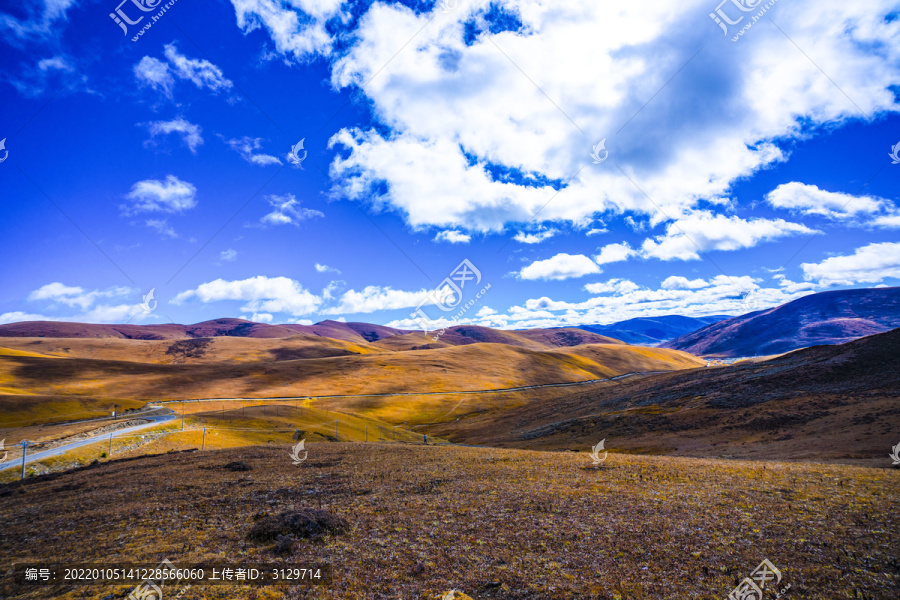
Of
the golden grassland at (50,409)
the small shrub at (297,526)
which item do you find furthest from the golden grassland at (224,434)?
the small shrub at (297,526)

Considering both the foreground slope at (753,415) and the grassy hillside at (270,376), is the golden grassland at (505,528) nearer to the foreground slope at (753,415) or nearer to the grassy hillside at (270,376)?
the foreground slope at (753,415)

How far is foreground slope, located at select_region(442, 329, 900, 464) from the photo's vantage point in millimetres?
38094

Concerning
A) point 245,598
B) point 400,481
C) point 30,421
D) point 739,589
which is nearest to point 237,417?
point 30,421

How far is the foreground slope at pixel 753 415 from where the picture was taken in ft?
125

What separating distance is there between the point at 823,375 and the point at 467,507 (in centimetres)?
6606

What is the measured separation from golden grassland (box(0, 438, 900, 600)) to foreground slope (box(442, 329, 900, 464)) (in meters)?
15.7

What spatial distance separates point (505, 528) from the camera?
16.8 meters

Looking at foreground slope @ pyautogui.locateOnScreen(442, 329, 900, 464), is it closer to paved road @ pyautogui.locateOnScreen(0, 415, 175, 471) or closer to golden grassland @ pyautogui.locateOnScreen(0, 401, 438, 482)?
golden grassland @ pyautogui.locateOnScreen(0, 401, 438, 482)

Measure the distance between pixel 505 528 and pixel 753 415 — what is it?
4988 centimetres

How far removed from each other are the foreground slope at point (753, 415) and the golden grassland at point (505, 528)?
15.7m

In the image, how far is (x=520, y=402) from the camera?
128 m

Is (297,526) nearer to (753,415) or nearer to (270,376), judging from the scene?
(753,415)

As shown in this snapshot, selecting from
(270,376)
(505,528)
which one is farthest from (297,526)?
(270,376)

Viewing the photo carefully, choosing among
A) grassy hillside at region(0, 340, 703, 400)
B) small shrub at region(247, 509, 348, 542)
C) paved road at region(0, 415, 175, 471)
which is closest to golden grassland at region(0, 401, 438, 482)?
paved road at region(0, 415, 175, 471)
